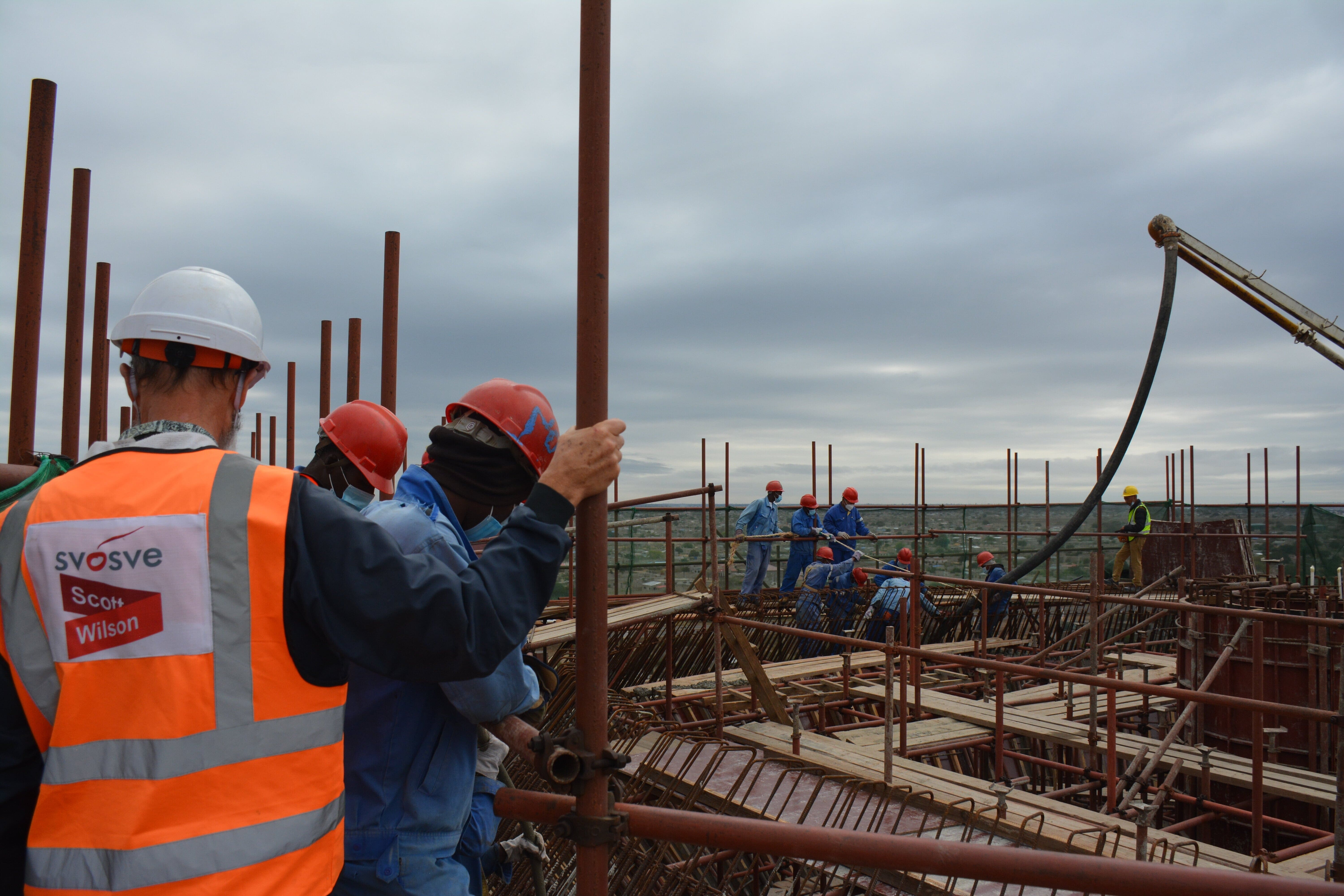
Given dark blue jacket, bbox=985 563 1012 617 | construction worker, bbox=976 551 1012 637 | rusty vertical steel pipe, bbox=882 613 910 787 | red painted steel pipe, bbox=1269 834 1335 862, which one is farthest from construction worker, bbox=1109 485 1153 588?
rusty vertical steel pipe, bbox=882 613 910 787

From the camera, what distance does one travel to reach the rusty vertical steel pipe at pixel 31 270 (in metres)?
4.16

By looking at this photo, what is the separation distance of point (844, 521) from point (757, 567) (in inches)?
83.5

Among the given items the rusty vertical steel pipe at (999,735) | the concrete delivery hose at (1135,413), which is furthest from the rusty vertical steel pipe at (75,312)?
the concrete delivery hose at (1135,413)

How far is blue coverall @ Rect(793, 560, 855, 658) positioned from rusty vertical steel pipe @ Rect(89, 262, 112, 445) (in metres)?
8.54

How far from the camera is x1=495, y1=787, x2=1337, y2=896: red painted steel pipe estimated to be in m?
1.79

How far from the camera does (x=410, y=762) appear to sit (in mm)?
1988

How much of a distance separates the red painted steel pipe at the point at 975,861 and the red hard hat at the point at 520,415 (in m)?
0.92

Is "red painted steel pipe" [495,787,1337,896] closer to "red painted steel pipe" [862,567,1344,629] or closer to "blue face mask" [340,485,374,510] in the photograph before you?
"blue face mask" [340,485,374,510]

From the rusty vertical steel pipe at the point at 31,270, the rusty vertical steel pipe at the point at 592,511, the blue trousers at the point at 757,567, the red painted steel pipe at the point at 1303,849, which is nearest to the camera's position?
the rusty vertical steel pipe at the point at 592,511

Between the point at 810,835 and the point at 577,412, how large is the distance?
1081 millimetres

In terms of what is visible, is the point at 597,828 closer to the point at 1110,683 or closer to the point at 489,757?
the point at 489,757

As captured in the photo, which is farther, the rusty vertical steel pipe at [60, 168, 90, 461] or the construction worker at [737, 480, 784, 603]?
the construction worker at [737, 480, 784, 603]

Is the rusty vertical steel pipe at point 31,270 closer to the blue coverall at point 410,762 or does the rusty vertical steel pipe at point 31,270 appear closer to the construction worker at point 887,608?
the blue coverall at point 410,762

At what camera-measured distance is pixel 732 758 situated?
6.30 m
